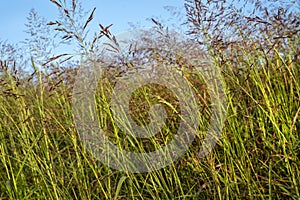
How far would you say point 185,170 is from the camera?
1774mm

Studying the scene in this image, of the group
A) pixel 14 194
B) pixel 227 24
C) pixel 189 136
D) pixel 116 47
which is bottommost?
pixel 14 194

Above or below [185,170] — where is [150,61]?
above

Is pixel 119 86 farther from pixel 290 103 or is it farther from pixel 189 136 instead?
pixel 290 103

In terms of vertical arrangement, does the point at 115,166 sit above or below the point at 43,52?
below

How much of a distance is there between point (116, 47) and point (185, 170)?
2.26 ft

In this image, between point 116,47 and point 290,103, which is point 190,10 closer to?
point 116,47

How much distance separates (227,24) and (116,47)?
0.72 metres

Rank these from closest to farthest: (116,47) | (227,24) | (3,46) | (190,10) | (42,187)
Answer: (116,47) → (42,187) → (190,10) → (227,24) → (3,46)

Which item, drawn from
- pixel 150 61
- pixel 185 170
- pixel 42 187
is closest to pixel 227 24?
pixel 150 61

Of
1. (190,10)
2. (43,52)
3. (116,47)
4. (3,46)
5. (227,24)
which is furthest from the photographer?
(3,46)

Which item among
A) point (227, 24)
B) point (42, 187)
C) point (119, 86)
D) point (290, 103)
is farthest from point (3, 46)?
point (290, 103)

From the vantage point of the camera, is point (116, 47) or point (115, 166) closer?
point (116, 47)

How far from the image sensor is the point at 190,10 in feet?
5.70

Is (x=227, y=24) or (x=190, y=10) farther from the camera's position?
(x=227, y=24)
